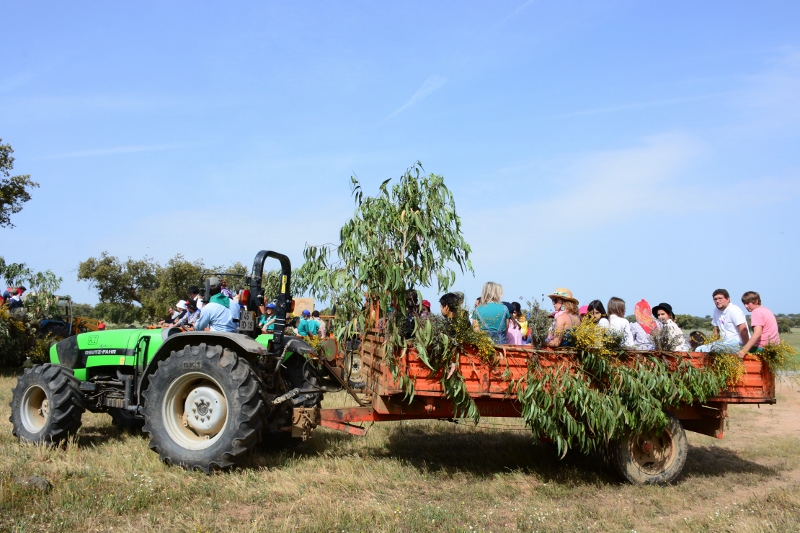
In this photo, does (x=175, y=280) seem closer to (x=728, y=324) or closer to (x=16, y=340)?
(x=16, y=340)

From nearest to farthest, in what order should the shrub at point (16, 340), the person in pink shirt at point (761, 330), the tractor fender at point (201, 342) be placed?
the tractor fender at point (201, 342)
the person in pink shirt at point (761, 330)
the shrub at point (16, 340)

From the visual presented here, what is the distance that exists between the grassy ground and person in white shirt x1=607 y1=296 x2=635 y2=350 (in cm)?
140

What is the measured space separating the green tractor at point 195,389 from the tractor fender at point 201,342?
1 cm

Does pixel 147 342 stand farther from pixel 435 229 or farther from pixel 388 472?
pixel 435 229

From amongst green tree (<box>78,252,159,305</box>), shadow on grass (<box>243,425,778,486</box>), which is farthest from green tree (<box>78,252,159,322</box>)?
shadow on grass (<box>243,425,778,486</box>)

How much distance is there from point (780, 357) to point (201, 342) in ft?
18.8

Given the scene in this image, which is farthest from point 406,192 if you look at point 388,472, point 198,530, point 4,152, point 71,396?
point 4,152

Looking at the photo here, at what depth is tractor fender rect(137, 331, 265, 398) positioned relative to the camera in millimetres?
6023

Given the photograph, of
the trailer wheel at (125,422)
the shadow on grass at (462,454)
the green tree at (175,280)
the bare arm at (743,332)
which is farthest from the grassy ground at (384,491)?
the green tree at (175,280)

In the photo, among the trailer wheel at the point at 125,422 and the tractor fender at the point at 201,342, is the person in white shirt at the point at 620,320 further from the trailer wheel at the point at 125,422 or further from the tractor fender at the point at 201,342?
the trailer wheel at the point at 125,422

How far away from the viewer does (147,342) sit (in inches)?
274

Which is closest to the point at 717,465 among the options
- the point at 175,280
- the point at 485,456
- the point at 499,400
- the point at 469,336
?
the point at 485,456

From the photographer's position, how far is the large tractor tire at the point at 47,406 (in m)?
6.60

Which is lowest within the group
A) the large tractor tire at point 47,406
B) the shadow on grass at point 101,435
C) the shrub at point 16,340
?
the shadow on grass at point 101,435
